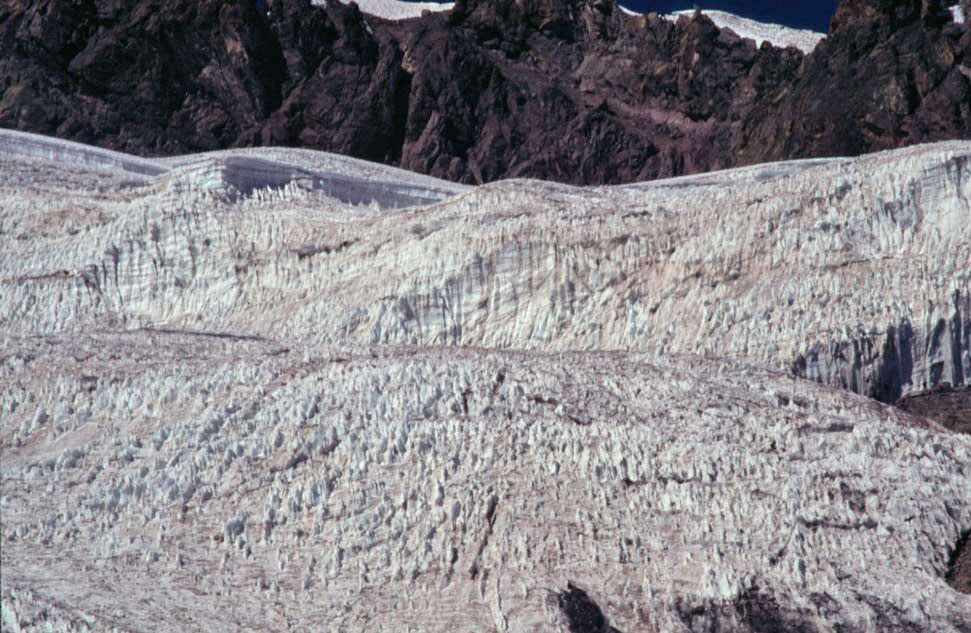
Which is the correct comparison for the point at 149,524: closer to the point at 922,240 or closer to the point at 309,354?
the point at 309,354

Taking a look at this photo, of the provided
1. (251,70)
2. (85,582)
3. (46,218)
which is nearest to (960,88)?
(251,70)

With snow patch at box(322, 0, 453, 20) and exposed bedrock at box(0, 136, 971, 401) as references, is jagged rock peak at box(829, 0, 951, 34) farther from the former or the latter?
exposed bedrock at box(0, 136, 971, 401)

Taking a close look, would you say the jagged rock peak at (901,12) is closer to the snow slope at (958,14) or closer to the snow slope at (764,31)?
the snow slope at (958,14)

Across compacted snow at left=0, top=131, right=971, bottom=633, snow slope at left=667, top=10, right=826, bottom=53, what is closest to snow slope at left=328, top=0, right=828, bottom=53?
snow slope at left=667, top=10, right=826, bottom=53

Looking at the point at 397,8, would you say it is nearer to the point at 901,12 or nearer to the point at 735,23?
the point at 735,23

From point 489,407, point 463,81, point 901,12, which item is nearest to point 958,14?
point 901,12

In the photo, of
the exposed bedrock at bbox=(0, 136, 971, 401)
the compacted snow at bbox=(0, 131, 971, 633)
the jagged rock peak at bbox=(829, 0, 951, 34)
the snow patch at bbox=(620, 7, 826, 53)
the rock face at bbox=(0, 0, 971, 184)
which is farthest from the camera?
the snow patch at bbox=(620, 7, 826, 53)

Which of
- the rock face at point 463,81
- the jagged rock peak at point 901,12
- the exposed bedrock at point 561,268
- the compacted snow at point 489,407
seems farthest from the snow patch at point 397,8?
the exposed bedrock at point 561,268
